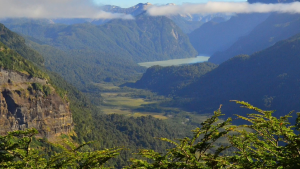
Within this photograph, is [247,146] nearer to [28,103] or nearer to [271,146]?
[271,146]

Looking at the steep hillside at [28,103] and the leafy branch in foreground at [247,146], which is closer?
the leafy branch in foreground at [247,146]

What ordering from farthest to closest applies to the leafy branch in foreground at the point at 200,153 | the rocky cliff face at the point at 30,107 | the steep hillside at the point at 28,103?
1. the steep hillside at the point at 28,103
2. the rocky cliff face at the point at 30,107
3. the leafy branch in foreground at the point at 200,153

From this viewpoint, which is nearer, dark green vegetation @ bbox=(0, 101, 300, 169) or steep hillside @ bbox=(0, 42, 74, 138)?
dark green vegetation @ bbox=(0, 101, 300, 169)

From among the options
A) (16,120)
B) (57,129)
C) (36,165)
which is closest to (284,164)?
(36,165)

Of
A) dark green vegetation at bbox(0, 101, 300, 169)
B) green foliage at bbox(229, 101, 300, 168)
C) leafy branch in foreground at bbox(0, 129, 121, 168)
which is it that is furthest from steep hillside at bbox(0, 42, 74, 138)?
green foliage at bbox(229, 101, 300, 168)

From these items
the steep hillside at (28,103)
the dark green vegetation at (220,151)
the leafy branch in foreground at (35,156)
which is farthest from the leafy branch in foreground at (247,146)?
the steep hillside at (28,103)

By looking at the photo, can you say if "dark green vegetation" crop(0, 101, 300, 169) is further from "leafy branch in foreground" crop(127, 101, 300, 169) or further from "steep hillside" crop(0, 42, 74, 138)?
"steep hillside" crop(0, 42, 74, 138)

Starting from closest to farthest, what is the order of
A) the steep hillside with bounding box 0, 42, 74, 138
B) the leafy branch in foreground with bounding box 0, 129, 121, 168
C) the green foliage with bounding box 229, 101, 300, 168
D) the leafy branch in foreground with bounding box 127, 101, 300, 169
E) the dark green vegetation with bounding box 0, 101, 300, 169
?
the green foliage with bounding box 229, 101, 300, 168 → the leafy branch in foreground with bounding box 127, 101, 300, 169 → the dark green vegetation with bounding box 0, 101, 300, 169 → the leafy branch in foreground with bounding box 0, 129, 121, 168 → the steep hillside with bounding box 0, 42, 74, 138

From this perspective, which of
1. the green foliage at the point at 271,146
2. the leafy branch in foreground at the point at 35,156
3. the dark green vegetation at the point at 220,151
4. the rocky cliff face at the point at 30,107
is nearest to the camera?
the green foliage at the point at 271,146

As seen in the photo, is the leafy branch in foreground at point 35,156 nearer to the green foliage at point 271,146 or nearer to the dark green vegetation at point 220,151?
the dark green vegetation at point 220,151
